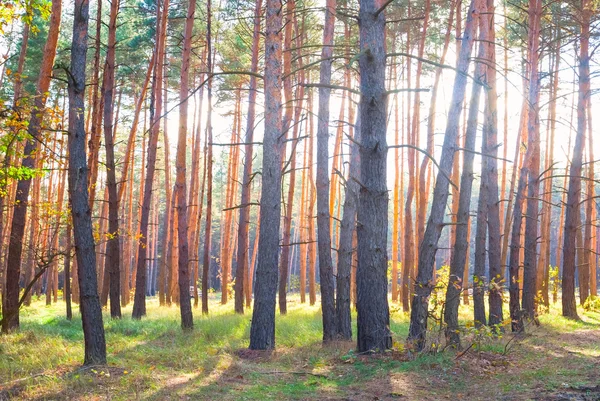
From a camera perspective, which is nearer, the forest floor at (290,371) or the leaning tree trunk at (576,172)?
the forest floor at (290,371)

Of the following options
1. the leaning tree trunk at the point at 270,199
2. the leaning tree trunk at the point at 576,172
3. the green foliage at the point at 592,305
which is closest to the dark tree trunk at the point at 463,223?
the leaning tree trunk at the point at 270,199

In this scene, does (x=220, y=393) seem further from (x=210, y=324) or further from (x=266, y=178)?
(x=210, y=324)

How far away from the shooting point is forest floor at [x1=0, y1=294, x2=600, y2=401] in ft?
19.6

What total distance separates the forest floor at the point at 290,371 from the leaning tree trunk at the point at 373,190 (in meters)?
0.56

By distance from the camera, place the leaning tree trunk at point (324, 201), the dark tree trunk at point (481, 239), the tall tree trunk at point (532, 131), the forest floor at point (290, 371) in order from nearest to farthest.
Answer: the forest floor at point (290, 371), the leaning tree trunk at point (324, 201), the dark tree trunk at point (481, 239), the tall tree trunk at point (532, 131)

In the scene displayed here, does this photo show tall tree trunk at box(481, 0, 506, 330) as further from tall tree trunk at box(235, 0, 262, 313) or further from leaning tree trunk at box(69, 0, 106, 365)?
leaning tree trunk at box(69, 0, 106, 365)

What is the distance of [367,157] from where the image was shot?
7684 millimetres

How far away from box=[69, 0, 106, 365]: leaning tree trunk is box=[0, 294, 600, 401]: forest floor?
1.48 feet

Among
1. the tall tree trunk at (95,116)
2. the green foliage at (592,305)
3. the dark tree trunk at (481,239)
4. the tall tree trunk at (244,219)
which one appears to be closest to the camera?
the dark tree trunk at (481,239)

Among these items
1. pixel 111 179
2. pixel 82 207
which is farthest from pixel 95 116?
pixel 82 207

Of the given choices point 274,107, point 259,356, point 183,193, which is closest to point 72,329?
point 183,193

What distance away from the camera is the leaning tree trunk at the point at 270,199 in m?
9.01

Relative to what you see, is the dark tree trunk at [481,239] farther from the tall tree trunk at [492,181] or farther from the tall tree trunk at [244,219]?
the tall tree trunk at [244,219]

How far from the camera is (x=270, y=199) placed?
9.11m
